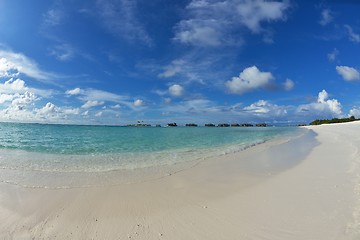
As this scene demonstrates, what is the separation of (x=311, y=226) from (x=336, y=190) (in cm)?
275

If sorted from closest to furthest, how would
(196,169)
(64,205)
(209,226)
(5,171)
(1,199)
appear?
1. (209,226)
2. (64,205)
3. (1,199)
4. (5,171)
5. (196,169)

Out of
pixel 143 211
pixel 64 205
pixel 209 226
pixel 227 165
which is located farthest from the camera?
pixel 227 165

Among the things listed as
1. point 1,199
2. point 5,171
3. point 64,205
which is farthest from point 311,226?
point 5,171

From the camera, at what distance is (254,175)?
28.2 ft

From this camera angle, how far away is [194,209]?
17.3 ft

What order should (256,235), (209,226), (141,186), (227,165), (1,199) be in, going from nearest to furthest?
(256,235) < (209,226) < (1,199) < (141,186) < (227,165)

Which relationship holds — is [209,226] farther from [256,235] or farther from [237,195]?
[237,195]

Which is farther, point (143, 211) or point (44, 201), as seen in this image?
point (44, 201)

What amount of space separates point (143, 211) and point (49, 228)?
1.96 meters

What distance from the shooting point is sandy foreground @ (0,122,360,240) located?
164 inches

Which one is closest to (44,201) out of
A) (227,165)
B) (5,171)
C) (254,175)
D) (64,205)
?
(64,205)

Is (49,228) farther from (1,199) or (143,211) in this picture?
(1,199)

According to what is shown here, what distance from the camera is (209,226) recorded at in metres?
4.39

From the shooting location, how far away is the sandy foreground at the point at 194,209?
4.17 metres
